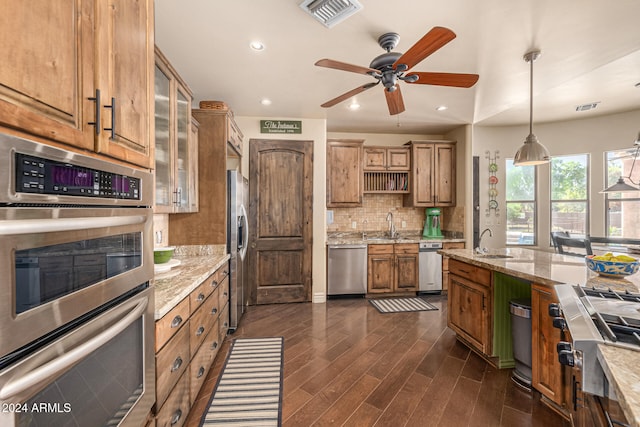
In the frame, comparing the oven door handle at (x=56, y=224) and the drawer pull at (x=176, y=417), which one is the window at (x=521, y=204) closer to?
the drawer pull at (x=176, y=417)

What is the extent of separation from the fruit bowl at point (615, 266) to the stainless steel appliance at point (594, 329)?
75 centimetres

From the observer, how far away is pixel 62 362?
0.73 meters

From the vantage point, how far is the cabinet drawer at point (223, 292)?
8.36ft

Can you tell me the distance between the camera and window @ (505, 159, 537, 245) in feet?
17.1

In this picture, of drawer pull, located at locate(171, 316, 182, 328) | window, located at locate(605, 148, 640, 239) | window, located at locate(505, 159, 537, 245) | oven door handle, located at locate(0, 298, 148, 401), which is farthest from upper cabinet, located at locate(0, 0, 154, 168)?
window, located at locate(605, 148, 640, 239)

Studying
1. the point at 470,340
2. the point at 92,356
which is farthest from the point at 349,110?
the point at 92,356

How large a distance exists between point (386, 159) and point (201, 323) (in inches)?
155

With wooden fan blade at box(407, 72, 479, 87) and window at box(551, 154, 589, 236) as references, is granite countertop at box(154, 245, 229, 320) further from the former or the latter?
window at box(551, 154, 589, 236)

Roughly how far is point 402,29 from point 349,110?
5.96ft

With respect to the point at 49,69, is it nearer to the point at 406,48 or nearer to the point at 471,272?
the point at 406,48

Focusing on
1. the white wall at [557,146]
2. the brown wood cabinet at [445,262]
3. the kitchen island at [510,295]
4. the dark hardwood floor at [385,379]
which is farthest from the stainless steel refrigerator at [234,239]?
the white wall at [557,146]

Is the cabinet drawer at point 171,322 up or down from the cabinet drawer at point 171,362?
up

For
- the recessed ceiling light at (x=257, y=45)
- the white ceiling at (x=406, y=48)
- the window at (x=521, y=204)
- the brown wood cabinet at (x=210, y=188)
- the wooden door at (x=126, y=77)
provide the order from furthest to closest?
the window at (x=521, y=204)
the brown wood cabinet at (x=210, y=188)
the recessed ceiling light at (x=257, y=45)
the white ceiling at (x=406, y=48)
the wooden door at (x=126, y=77)

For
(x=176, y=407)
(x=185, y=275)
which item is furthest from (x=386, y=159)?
(x=176, y=407)
